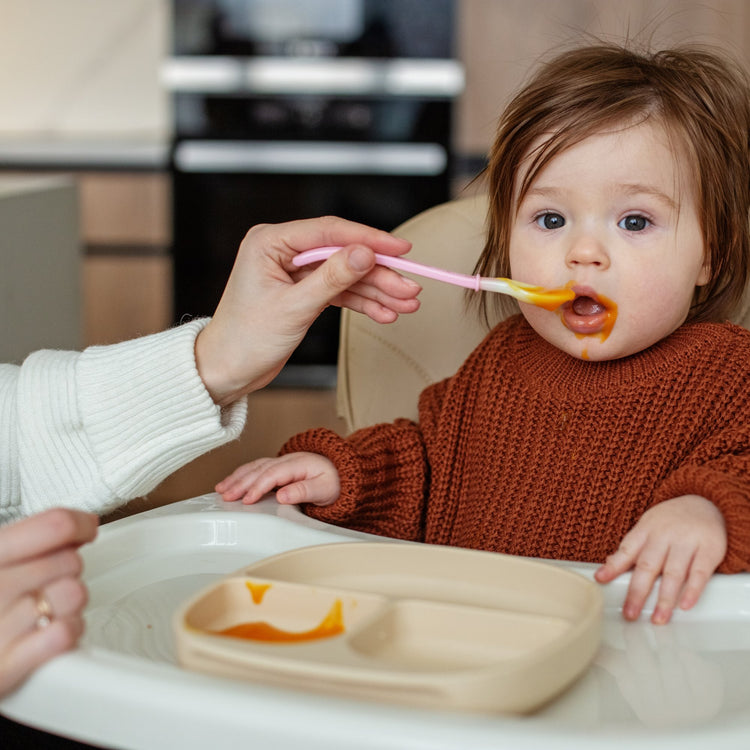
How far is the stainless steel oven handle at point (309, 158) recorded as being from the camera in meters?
3.51

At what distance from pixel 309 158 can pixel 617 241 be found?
275 cm

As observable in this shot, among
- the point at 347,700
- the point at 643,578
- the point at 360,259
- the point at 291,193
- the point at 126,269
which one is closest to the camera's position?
the point at 347,700

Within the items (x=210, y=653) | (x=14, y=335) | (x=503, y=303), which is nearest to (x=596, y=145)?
(x=503, y=303)

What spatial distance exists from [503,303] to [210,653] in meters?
0.72

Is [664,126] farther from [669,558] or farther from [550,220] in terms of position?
[669,558]

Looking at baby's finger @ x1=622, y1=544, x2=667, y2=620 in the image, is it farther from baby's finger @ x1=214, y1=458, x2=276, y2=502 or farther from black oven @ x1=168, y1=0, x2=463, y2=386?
black oven @ x1=168, y1=0, x2=463, y2=386

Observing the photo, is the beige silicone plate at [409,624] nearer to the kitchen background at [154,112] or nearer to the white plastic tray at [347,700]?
the white plastic tray at [347,700]

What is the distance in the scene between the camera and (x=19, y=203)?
6.21 ft

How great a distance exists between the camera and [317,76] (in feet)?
11.6

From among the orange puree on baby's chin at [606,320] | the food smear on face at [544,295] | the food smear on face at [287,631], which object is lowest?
the food smear on face at [287,631]

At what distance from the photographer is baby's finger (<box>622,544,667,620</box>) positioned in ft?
2.28

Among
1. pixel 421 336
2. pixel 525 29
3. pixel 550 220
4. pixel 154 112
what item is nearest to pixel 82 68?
pixel 154 112

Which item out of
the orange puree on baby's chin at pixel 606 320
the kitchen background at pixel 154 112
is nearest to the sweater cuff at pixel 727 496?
the orange puree on baby's chin at pixel 606 320

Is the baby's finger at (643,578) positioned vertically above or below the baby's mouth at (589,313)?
below
